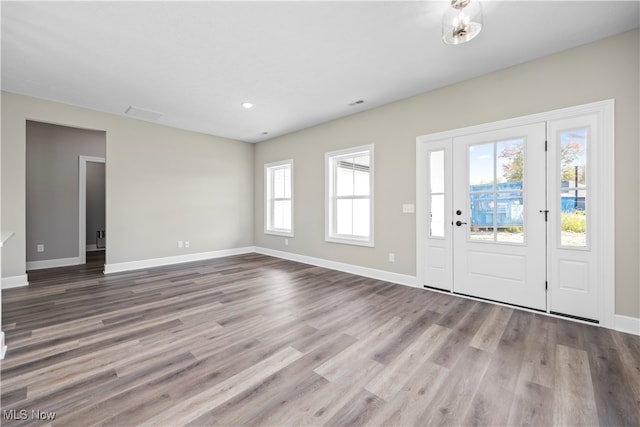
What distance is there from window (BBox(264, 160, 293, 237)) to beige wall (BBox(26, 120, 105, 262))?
3714 millimetres

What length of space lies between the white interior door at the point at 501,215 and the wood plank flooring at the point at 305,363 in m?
0.31

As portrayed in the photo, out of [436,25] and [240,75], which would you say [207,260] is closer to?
[240,75]

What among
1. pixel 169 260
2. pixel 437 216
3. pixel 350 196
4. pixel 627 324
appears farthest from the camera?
pixel 169 260

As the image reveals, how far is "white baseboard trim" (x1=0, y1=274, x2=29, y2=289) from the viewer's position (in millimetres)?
3859

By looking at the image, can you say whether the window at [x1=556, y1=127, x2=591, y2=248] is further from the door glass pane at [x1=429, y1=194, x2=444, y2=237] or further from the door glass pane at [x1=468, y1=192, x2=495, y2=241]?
the door glass pane at [x1=429, y1=194, x2=444, y2=237]

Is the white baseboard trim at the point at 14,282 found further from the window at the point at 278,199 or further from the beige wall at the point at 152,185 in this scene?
the window at the point at 278,199

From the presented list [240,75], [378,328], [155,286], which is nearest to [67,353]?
[155,286]

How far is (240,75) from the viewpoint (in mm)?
3334

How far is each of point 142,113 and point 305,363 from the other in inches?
191

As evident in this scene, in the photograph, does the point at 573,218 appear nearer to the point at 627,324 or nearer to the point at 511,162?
the point at 511,162

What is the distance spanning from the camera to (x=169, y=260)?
17.9 ft

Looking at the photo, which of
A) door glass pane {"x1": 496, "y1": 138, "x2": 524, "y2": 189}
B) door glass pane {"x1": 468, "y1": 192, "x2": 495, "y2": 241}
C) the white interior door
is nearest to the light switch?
the white interior door

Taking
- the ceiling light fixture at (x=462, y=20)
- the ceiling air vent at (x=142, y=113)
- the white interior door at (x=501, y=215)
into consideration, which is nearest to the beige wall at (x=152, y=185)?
the ceiling air vent at (x=142, y=113)
